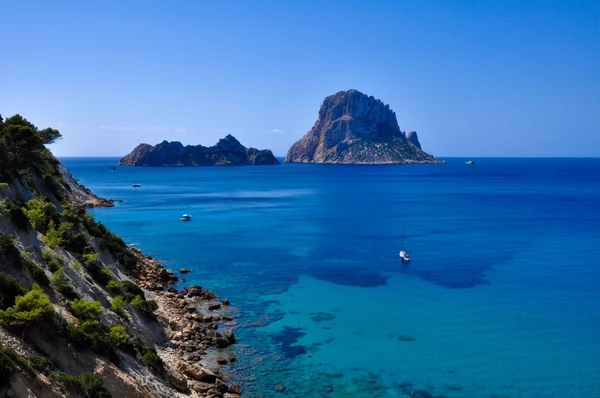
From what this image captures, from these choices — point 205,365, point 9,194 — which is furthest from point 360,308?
point 9,194

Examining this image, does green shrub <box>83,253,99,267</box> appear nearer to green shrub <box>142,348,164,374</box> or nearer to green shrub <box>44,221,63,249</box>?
green shrub <box>44,221,63,249</box>

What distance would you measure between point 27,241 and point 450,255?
1839 inches

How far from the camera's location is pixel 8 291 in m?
20.2

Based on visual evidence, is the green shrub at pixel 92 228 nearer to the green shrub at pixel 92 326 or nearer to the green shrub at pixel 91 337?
the green shrub at pixel 92 326

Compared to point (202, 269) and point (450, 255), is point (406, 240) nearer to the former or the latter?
point (450, 255)

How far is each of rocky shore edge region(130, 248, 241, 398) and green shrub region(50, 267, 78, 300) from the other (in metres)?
6.12

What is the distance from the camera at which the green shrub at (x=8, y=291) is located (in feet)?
64.5

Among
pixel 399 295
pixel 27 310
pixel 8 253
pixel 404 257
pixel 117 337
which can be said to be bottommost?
pixel 399 295

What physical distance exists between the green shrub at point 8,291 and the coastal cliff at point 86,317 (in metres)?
0.04

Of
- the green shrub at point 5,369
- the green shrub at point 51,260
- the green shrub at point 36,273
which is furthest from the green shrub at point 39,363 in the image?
the green shrub at point 51,260

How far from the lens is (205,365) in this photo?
27672 millimetres

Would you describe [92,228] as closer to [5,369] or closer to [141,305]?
[141,305]

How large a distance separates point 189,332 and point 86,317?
9.38 metres

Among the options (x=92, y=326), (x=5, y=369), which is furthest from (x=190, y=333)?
(x=5, y=369)
